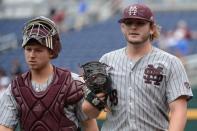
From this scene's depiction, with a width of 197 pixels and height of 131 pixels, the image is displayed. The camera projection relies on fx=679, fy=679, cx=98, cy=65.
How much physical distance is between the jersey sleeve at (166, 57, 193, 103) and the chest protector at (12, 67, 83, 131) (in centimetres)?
55

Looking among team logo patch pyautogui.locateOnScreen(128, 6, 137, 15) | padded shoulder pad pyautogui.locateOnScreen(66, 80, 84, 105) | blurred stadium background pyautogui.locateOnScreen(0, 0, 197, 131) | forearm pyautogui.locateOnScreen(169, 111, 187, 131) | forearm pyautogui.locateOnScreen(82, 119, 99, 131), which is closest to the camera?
forearm pyautogui.locateOnScreen(169, 111, 187, 131)

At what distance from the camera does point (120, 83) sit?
396 cm

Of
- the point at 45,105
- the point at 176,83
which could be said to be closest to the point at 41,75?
the point at 45,105

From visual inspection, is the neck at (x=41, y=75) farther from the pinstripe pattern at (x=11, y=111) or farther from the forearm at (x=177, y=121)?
the forearm at (x=177, y=121)

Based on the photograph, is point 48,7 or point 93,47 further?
point 48,7

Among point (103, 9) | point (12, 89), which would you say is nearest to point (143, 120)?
point (12, 89)

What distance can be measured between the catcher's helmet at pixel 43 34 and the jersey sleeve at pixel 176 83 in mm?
694

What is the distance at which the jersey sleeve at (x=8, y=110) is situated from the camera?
4.02 metres

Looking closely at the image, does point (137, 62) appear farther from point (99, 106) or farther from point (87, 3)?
point (87, 3)

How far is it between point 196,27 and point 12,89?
14.3 meters

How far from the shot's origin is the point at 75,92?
13.2ft

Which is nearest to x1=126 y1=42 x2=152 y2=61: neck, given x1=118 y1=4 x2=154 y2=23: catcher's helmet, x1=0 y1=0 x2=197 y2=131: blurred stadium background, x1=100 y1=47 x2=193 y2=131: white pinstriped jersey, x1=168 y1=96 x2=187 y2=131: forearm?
x1=100 y1=47 x2=193 y2=131: white pinstriped jersey

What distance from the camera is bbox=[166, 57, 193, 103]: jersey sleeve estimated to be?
3873 millimetres

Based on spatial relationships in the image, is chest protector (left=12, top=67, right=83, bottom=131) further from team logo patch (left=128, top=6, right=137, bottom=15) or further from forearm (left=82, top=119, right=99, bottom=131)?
team logo patch (left=128, top=6, right=137, bottom=15)
